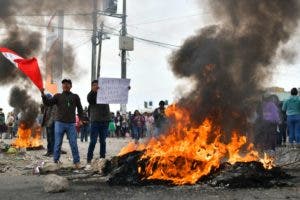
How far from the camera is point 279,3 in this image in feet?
35.6

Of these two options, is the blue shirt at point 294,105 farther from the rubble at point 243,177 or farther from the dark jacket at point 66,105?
the dark jacket at point 66,105

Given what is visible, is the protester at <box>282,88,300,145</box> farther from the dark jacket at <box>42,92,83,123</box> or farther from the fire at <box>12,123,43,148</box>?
the fire at <box>12,123,43,148</box>

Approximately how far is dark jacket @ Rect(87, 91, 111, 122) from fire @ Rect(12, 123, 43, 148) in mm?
6516

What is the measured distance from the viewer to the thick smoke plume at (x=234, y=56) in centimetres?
1007

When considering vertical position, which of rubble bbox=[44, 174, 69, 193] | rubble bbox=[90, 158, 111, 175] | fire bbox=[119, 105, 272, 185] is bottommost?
rubble bbox=[44, 174, 69, 193]

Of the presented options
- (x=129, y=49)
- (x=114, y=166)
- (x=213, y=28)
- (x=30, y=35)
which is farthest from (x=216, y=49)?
(x=129, y=49)

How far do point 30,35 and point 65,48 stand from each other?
2.00 meters

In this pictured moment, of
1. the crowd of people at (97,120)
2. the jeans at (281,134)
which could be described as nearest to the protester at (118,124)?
the crowd of people at (97,120)

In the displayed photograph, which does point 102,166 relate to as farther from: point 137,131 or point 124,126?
point 124,126

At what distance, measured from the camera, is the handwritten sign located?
11699 millimetres

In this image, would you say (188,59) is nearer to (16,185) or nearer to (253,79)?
(253,79)

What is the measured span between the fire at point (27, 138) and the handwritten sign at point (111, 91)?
268 inches

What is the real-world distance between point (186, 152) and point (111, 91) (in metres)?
3.64

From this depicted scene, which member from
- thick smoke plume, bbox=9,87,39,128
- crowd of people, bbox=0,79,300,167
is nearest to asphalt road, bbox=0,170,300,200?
crowd of people, bbox=0,79,300,167
